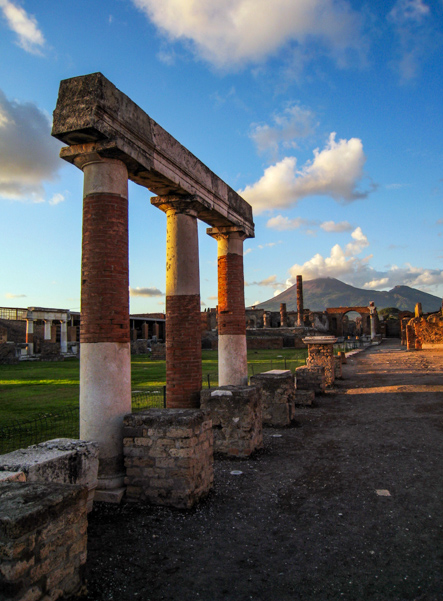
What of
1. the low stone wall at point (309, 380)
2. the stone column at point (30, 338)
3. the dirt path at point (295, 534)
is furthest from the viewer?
the stone column at point (30, 338)

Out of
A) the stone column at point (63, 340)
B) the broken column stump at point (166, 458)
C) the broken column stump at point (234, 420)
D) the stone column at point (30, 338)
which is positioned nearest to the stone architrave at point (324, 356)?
the broken column stump at point (234, 420)

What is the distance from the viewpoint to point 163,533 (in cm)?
409

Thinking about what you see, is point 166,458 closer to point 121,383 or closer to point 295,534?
point 121,383

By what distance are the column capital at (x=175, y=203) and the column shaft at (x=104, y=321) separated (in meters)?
2.00

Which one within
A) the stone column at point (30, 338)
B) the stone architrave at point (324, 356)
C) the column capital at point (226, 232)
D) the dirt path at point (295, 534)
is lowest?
the dirt path at point (295, 534)

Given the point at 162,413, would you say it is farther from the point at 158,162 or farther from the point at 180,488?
the point at 158,162

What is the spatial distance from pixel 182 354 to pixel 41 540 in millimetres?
4759

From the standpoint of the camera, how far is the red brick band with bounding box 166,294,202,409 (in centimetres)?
729

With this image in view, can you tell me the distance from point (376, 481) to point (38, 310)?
1543 inches

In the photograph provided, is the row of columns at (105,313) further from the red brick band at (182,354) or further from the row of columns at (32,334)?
the row of columns at (32,334)

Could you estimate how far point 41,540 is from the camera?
8.71ft

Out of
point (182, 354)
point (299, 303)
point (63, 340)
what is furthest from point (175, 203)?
point (299, 303)

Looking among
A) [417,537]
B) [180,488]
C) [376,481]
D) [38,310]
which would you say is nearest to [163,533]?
[180,488]

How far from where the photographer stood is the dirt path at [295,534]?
318 centimetres
